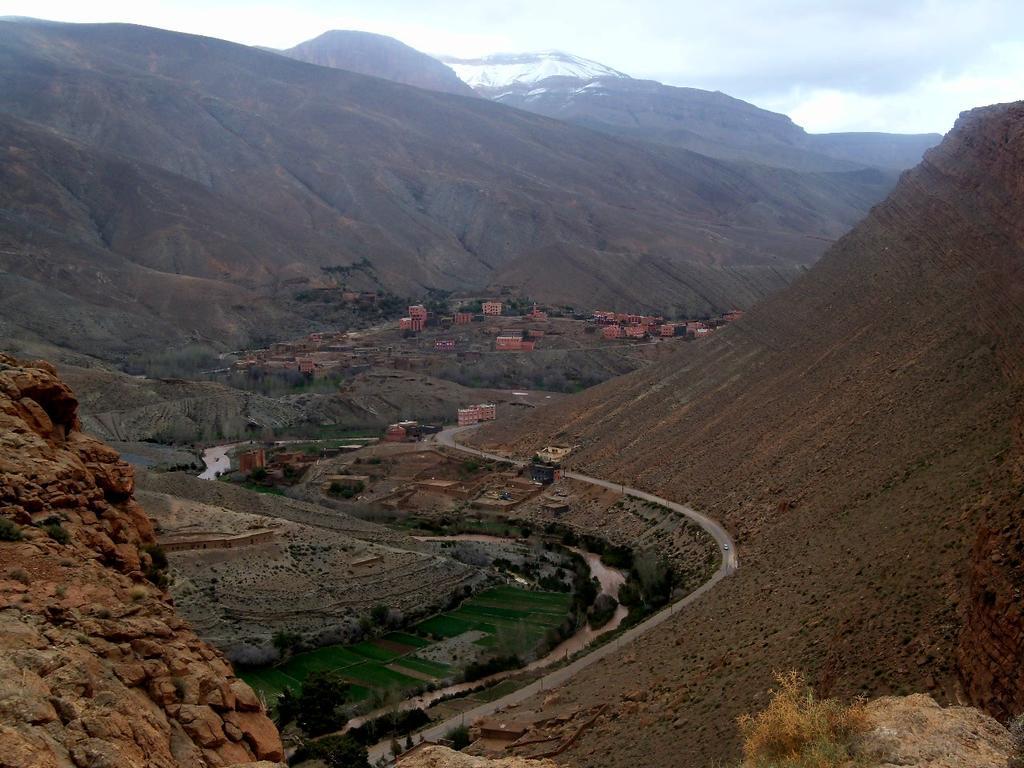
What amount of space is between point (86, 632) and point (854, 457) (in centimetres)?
2382

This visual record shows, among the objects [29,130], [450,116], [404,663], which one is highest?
[450,116]

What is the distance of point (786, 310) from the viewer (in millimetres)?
45875

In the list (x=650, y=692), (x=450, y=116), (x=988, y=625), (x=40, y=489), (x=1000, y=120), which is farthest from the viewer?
(x=450, y=116)

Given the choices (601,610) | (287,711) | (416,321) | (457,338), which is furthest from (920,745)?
(416,321)

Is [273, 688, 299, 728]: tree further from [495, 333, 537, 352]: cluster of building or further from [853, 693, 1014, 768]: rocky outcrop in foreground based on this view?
[495, 333, 537, 352]: cluster of building

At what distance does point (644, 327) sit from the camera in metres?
87.7

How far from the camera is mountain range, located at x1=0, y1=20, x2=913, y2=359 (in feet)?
311

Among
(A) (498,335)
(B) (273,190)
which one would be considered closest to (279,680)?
(A) (498,335)

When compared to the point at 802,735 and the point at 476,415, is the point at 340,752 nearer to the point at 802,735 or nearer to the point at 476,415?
the point at 802,735

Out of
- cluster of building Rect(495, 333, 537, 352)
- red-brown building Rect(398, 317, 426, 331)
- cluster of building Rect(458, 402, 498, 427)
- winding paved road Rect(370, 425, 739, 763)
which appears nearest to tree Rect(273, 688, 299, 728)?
winding paved road Rect(370, 425, 739, 763)

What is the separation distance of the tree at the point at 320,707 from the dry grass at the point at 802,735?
15158 mm

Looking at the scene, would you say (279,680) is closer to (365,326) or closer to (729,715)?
(729,715)

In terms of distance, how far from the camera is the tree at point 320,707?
23109mm

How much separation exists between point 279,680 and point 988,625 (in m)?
18.1
